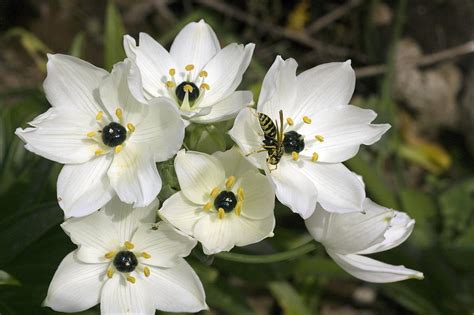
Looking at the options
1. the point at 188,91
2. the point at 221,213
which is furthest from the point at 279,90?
the point at 221,213

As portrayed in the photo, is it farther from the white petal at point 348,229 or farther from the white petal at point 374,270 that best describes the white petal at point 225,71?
the white petal at point 374,270

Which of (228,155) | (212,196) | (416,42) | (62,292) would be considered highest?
(228,155)

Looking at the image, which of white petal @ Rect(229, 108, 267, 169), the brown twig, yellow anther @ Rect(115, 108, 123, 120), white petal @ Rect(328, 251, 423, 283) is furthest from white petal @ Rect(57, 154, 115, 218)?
the brown twig

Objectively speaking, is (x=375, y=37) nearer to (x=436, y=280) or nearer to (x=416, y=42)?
(x=416, y=42)

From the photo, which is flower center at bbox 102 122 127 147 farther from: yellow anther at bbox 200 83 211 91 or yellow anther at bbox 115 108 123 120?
yellow anther at bbox 200 83 211 91

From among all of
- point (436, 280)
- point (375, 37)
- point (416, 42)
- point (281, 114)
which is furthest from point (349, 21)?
point (281, 114)

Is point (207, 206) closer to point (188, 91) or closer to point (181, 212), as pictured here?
point (181, 212)
